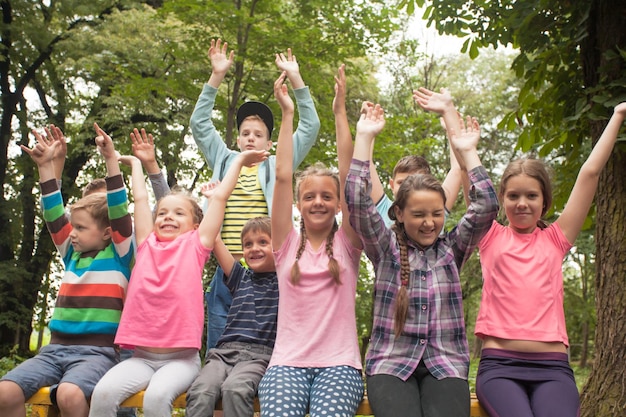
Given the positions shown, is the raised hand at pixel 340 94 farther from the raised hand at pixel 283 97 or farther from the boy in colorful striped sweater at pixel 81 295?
the boy in colorful striped sweater at pixel 81 295

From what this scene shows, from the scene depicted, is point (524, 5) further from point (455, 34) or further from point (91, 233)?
point (91, 233)

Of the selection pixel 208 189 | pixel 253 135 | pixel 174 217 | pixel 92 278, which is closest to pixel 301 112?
pixel 253 135

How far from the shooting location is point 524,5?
4883mm

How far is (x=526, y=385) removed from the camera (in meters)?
2.86

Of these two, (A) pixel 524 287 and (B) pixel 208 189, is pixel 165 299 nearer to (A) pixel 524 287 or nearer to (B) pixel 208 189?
Answer: (B) pixel 208 189

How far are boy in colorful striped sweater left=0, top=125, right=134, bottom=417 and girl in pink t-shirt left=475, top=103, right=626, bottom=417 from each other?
1850mm

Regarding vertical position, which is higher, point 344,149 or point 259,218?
point 344,149

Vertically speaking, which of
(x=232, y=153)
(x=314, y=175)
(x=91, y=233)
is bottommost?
(x=91, y=233)

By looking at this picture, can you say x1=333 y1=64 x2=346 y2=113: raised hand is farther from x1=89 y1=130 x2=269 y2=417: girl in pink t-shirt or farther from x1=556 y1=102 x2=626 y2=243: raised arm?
x1=556 y1=102 x2=626 y2=243: raised arm

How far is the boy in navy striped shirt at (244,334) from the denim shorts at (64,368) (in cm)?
50

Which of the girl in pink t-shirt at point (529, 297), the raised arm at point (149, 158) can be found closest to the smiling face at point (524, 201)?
the girl in pink t-shirt at point (529, 297)

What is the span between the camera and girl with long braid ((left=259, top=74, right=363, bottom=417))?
2.73 m

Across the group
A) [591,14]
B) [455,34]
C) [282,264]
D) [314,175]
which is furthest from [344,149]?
[455,34]

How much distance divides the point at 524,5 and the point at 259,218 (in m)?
2.93
